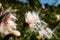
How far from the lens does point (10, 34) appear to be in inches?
→ 61.5

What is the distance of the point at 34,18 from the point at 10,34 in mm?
488

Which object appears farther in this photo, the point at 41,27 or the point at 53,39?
the point at 53,39

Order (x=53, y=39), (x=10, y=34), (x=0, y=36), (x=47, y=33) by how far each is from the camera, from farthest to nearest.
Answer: (x=53, y=39), (x=47, y=33), (x=0, y=36), (x=10, y=34)

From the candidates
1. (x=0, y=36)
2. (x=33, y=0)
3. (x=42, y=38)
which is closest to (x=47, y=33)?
(x=42, y=38)

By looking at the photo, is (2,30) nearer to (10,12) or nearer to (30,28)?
(10,12)

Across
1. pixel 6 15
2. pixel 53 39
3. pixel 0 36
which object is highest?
pixel 6 15

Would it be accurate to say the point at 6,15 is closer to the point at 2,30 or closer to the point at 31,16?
the point at 2,30

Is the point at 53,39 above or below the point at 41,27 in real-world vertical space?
below

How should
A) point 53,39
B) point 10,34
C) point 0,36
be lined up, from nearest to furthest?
point 10,34 < point 0,36 < point 53,39

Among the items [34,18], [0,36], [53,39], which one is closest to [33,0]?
[53,39]

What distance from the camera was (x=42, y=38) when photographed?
1977 millimetres

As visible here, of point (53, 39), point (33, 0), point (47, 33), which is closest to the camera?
point (47, 33)

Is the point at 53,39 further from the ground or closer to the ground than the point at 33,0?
closer to the ground

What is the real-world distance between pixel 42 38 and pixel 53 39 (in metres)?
0.44
